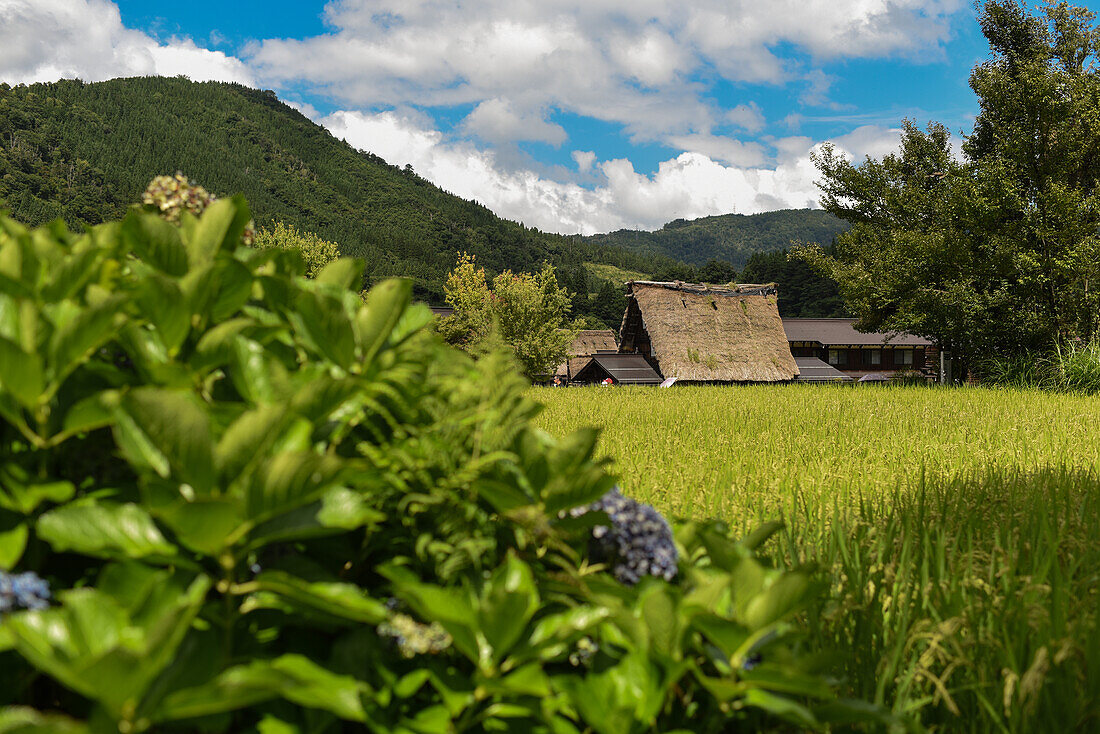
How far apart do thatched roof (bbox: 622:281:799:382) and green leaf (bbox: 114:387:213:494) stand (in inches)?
996

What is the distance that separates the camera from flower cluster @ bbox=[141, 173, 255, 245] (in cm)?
138

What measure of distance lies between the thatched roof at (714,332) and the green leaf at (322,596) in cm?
2525

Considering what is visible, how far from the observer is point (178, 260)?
999mm

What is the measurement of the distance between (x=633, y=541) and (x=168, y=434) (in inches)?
26.6

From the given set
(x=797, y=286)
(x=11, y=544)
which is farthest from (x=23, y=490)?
(x=797, y=286)

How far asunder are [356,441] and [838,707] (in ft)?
2.77

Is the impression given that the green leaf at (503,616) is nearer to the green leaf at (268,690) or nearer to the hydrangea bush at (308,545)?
the hydrangea bush at (308,545)

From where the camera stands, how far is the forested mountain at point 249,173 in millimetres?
88125

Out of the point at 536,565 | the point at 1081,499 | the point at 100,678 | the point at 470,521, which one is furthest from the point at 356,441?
the point at 1081,499

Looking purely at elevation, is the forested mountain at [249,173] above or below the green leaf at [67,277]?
above

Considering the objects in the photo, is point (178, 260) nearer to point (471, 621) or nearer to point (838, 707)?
point (471, 621)

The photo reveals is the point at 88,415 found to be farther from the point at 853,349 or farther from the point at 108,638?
the point at 853,349

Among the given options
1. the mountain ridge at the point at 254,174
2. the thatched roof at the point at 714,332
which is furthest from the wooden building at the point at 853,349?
the mountain ridge at the point at 254,174

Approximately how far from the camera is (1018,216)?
14312mm
